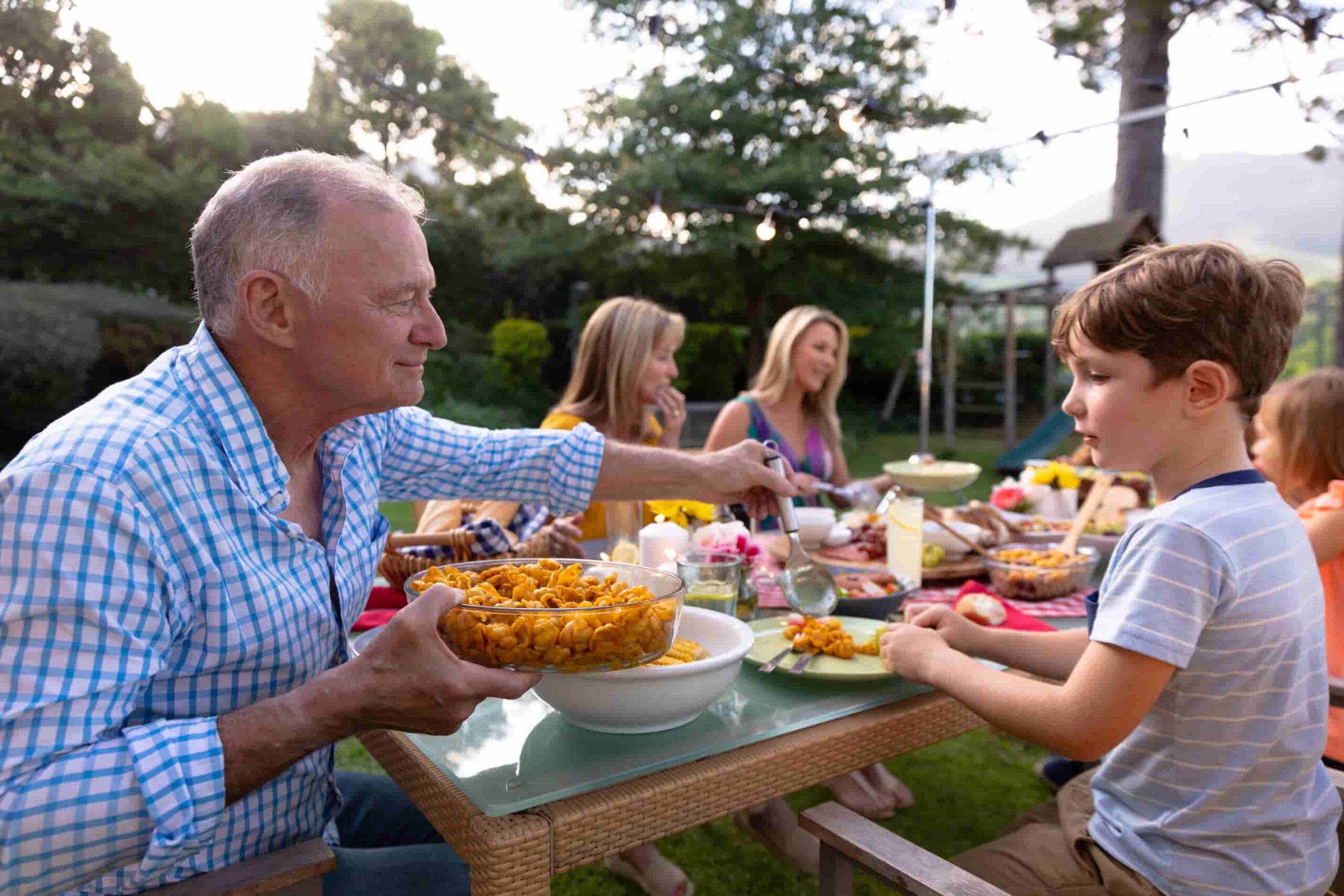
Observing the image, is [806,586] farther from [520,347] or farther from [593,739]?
[520,347]

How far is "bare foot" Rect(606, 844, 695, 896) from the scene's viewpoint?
7.66 ft

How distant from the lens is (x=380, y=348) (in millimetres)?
1295

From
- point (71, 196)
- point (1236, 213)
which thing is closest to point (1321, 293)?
point (71, 196)

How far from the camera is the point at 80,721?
36.9 inches

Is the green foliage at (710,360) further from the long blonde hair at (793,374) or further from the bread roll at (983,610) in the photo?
the bread roll at (983,610)

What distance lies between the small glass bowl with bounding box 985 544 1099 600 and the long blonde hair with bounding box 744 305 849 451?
202cm

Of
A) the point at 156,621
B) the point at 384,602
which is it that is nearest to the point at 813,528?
the point at 384,602

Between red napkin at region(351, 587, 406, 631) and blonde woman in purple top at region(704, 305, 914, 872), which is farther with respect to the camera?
blonde woman in purple top at region(704, 305, 914, 872)

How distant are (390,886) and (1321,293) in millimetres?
14722

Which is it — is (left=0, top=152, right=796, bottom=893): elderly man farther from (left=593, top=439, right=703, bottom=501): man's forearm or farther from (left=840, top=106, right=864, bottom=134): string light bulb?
(left=840, top=106, right=864, bottom=134): string light bulb

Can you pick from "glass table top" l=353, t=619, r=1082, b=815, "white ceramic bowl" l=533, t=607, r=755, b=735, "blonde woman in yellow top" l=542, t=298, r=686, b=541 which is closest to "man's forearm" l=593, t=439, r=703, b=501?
"glass table top" l=353, t=619, r=1082, b=815

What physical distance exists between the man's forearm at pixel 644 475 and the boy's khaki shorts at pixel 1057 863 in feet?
3.23

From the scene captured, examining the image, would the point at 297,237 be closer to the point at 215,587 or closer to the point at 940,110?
the point at 215,587

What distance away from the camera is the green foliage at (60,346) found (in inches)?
290
